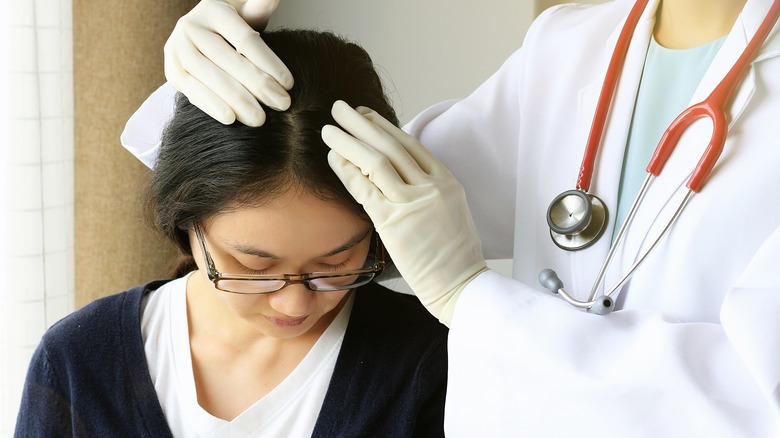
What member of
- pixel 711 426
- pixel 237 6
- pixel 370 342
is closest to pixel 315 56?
pixel 237 6

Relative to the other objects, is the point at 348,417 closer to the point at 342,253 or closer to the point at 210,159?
the point at 342,253

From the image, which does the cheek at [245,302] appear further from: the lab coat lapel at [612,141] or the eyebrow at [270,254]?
the lab coat lapel at [612,141]

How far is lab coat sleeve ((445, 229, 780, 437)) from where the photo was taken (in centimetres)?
88

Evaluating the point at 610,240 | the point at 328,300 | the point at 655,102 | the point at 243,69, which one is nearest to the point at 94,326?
the point at 328,300

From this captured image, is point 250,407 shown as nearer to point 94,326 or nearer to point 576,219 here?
point 94,326

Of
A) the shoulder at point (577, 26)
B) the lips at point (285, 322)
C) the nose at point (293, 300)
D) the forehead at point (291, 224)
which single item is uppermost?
the shoulder at point (577, 26)

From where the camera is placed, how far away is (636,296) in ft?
3.53

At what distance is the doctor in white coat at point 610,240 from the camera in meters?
0.91

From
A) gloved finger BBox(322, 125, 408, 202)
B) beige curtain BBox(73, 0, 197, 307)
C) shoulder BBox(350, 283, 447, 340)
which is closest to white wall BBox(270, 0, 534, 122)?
beige curtain BBox(73, 0, 197, 307)

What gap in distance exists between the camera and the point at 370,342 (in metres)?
1.35

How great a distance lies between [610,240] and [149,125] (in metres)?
0.81

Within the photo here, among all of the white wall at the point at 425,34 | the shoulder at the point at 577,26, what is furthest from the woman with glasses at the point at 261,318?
the white wall at the point at 425,34

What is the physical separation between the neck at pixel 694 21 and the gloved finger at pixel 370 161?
0.40 meters

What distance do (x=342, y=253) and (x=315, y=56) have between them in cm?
27
